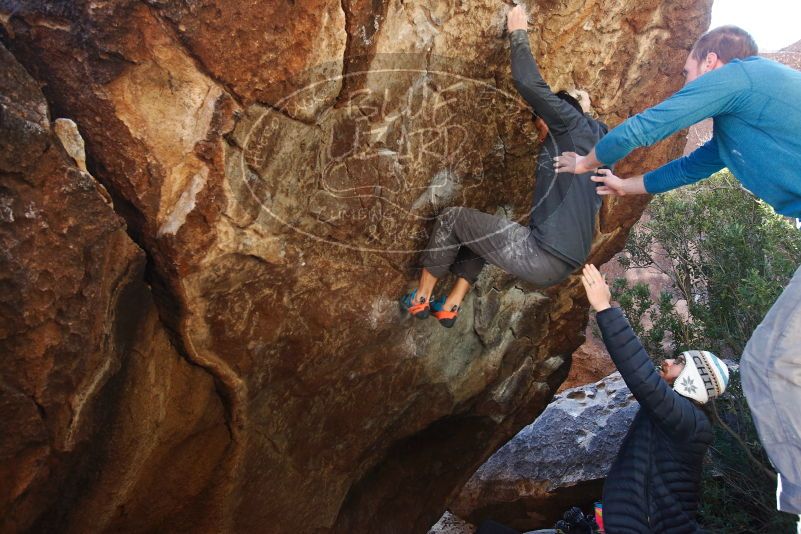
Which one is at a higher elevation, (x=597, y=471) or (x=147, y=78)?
(x=147, y=78)

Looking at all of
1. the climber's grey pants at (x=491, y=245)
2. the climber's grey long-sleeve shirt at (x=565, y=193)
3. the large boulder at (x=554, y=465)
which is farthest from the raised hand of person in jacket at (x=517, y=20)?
the large boulder at (x=554, y=465)

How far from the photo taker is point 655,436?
3.80m

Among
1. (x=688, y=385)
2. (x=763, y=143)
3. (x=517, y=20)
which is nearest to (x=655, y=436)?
(x=688, y=385)

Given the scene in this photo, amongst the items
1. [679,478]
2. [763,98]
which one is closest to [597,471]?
[679,478]

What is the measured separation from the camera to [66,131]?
2619 millimetres

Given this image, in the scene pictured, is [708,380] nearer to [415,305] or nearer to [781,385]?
→ [781,385]

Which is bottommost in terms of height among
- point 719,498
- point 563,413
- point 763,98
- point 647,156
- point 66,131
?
point 719,498

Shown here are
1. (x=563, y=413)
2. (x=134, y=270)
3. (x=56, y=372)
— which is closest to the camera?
(x=56, y=372)

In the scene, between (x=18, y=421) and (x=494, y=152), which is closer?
(x=18, y=421)

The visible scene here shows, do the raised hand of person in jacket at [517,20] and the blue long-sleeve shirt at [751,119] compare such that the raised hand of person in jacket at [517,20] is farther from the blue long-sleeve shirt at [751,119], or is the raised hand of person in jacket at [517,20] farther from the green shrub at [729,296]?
the green shrub at [729,296]

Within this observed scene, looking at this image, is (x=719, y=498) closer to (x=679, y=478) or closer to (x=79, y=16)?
(x=679, y=478)

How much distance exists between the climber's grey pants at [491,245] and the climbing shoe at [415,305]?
7.0 inches

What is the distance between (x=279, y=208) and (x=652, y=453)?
239 cm

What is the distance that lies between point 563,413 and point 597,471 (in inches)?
30.6
